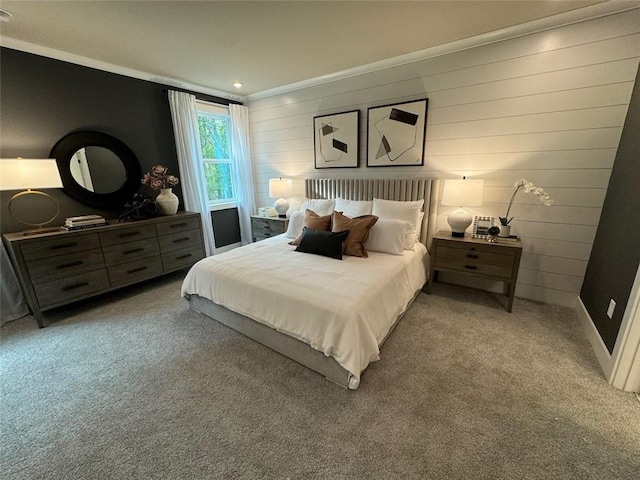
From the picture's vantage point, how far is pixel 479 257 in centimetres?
259

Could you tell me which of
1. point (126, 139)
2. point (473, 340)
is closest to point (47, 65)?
point (126, 139)

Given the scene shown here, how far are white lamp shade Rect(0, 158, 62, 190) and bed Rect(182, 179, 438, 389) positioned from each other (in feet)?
5.29

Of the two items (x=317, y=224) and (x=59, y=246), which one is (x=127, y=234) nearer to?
(x=59, y=246)

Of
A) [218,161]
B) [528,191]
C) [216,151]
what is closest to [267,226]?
[218,161]

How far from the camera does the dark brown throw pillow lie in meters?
2.53

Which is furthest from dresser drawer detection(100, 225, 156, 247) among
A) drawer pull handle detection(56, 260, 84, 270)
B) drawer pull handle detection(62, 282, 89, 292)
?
drawer pull handle detection(62, 282, 89, 292)

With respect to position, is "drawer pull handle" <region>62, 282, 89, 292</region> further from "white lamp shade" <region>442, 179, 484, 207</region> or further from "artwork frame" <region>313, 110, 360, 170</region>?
"white lamp shade" <region>442, 179, 484, 207</region>

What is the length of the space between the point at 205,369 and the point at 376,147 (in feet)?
9.91

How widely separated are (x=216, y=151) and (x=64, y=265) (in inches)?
103

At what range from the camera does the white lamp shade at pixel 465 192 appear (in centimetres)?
257

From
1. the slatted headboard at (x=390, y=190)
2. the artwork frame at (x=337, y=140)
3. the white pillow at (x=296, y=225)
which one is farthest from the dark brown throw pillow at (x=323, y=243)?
the artwork frame at (x=337, y=140)

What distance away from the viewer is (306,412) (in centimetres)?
156

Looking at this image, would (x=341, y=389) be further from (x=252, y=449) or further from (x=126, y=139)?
(x=126, y=139)

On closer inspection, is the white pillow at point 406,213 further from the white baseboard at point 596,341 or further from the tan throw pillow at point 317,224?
the white baseboard at point 596,341
